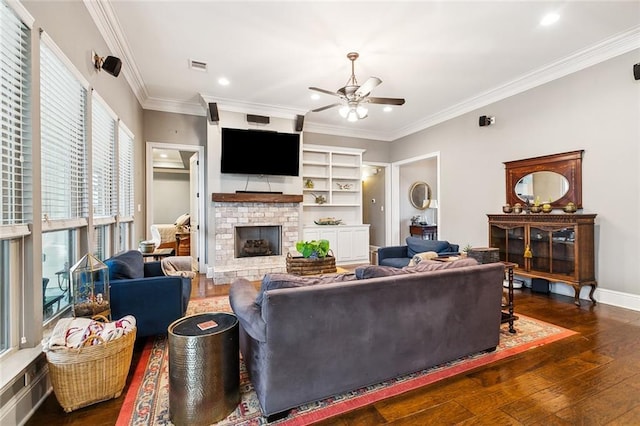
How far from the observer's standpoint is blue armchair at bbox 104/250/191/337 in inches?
93.9

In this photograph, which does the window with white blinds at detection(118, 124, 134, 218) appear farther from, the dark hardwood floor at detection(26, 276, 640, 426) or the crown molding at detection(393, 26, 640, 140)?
the crown molding at detection(393, 26, 640, 140)

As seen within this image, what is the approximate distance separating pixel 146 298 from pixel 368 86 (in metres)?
2.98

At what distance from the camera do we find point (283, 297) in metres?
1.57

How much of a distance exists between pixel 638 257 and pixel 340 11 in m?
4.21

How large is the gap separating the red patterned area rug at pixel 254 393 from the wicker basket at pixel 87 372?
0.56 ft

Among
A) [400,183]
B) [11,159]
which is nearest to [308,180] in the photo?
[400,183]

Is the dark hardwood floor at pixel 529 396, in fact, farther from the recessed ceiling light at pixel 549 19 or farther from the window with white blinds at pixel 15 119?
the recessed ceiling light at pixel 549 19

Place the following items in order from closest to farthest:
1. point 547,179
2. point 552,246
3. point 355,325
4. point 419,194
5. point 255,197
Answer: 1. point 355,325
2. point 552,246
3. point 547,179
4. point 255,197
5. point 419,194

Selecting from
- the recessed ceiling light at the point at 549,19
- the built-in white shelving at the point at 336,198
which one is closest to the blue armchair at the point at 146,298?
the built-in white shelving at the point at 336,198

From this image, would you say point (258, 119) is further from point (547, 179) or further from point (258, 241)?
point (547, 179)

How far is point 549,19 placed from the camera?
297 centimetres

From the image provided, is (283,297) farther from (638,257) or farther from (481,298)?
(638,257)

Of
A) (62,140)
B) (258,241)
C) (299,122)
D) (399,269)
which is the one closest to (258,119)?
(299,122)

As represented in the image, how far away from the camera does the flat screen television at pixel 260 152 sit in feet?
16.9
